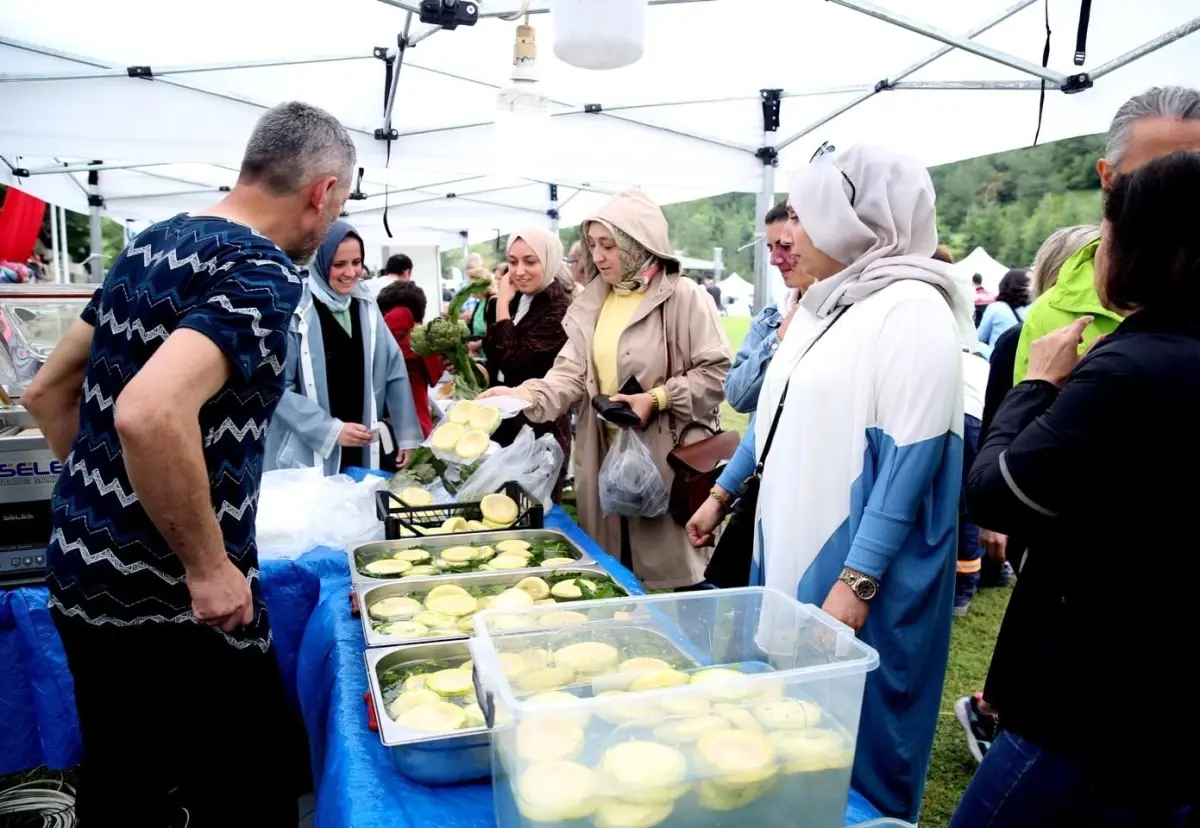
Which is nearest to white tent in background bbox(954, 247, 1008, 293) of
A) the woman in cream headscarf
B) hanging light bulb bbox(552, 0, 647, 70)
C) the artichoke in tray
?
the woman in cream headscarf

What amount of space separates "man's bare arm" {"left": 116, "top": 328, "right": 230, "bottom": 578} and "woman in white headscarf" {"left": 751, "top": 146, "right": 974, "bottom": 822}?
3.53 ft

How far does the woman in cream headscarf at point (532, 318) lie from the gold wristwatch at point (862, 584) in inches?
97.8

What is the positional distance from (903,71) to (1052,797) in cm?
387

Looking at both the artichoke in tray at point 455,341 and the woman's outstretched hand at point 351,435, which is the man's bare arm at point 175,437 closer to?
the woman's outstretched hand at point 351,435

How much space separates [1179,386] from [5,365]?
3115mm

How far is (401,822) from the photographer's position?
3.48 feet

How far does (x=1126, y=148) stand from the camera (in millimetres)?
1624

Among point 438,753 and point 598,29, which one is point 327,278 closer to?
point 598,29

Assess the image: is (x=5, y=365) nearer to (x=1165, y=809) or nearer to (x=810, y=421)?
(x=810, y=421)

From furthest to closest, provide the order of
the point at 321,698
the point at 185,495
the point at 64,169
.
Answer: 1. the point at 64,169
2. the point at 321,698
3. the point at 185,495

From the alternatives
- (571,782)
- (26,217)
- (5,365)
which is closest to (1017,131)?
(571,782)

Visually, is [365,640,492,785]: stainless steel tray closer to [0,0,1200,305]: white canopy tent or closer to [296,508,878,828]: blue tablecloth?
[296,508,878,828]: blue tablecloth

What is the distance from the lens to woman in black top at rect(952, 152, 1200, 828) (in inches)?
37.4

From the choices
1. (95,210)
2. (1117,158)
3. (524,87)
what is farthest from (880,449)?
(95,210)
